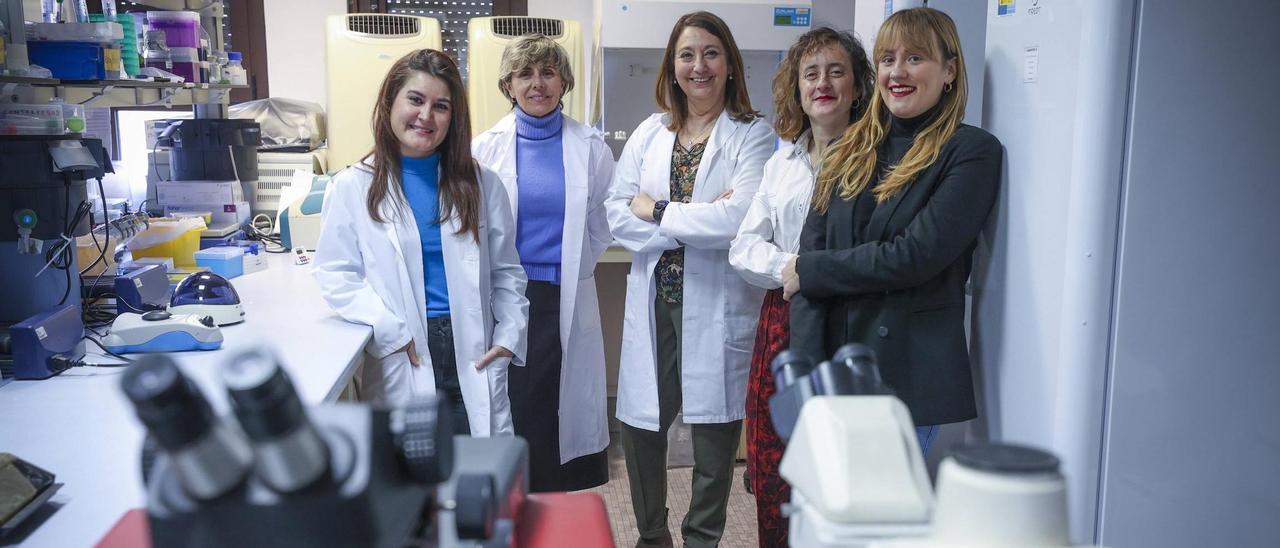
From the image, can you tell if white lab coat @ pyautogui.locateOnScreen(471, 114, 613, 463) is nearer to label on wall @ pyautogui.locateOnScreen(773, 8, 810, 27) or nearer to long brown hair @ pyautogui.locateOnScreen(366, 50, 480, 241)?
long brown hair @ pyautogui.locateOnScreen(366, 50, 480, 241)

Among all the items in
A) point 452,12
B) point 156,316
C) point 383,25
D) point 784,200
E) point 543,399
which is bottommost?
point 543,399

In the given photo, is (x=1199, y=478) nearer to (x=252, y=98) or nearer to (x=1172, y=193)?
(x=1172, y=193)

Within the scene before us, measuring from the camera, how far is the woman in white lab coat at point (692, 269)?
2314 millimetres

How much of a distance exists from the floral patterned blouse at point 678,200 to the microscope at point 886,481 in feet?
4.98

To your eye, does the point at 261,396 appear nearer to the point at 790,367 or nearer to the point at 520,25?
the point at 790,367

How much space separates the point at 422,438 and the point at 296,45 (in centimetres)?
436

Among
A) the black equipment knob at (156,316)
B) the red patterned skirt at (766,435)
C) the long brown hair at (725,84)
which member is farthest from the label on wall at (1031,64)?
the black equipment knob at (156,316)

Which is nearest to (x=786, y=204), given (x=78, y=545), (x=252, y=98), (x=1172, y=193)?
(x=1172, y=193)

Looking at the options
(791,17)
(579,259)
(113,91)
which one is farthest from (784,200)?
(113,91)

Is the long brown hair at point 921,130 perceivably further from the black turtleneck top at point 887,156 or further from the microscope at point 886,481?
the microscope at point 886,481

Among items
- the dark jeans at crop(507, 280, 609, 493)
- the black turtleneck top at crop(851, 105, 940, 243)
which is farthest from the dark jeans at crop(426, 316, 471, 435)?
the black turtleneck top at crop(851, 105, 940, 243)

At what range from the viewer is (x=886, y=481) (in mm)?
708

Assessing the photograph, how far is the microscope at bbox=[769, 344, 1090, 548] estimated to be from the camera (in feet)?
2.06

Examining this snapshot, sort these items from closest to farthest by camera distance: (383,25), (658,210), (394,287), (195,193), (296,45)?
(394,287) < (658,210) < (195,193) < (383,25) < (296,45)
